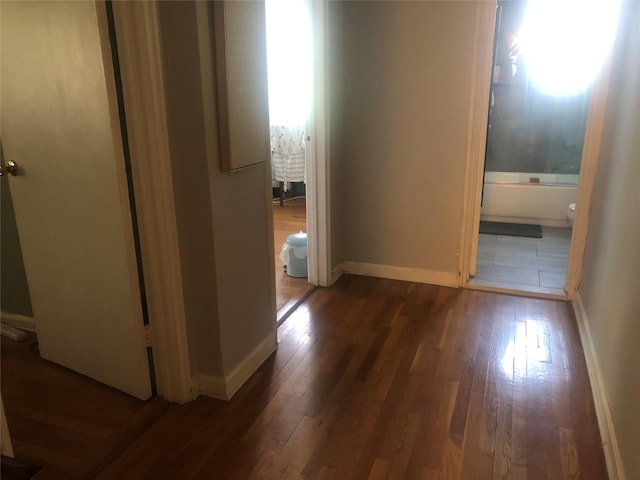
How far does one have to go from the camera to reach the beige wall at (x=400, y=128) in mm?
2984

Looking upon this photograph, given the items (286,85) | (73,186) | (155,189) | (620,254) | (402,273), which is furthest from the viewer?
(286,85)

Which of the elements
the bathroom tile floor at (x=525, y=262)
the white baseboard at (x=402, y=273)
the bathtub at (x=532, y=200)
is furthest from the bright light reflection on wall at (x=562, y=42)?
the white baseboard at (x=402, y=273)

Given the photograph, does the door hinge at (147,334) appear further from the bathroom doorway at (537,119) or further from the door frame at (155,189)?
the bathroom doorway at (537,119)

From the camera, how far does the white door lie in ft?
5.86

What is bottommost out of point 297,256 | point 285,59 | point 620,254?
point 297,256

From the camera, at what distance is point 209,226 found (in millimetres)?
1933

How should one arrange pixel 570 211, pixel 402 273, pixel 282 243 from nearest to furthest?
pixel 402 273 → pixel 282 243 → pixel 570 211

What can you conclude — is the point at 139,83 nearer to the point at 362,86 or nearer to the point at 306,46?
the point at 306,46

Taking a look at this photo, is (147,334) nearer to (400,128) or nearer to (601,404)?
(601,404)

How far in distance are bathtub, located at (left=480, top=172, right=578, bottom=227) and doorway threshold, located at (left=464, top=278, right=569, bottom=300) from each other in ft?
5.79

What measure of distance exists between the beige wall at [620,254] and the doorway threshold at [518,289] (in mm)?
197

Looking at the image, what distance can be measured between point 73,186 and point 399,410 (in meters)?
1.55

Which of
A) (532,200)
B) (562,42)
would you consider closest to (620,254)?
(532,200)

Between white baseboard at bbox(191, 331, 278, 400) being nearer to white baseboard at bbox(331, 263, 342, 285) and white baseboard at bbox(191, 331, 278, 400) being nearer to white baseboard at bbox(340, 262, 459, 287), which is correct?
white baseboard at bbox(331, 263, 342, 285)
